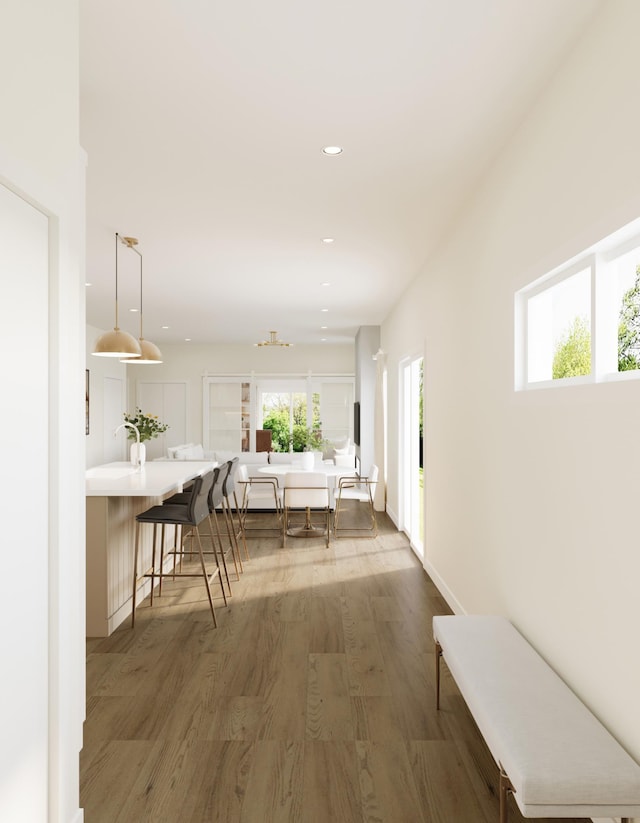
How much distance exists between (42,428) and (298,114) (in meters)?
1.81

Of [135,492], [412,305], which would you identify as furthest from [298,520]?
[135,492]

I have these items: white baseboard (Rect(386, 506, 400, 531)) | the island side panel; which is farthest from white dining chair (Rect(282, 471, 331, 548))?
the island side panel

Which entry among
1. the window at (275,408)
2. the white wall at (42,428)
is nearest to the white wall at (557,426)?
the white wall at (42,428)

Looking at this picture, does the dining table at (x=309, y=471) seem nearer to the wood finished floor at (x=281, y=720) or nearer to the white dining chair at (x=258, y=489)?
the white dining chair at (x=258, y=489)

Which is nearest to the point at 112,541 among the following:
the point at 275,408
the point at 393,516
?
the point at 393,516

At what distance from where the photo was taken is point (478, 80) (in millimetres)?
2504

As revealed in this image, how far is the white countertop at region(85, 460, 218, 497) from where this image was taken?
160 inches

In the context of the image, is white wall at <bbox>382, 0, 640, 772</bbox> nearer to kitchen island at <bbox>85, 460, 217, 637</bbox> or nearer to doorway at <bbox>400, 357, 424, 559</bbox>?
kitchen island at <bbox>85, 460, 217, 637</bbox>

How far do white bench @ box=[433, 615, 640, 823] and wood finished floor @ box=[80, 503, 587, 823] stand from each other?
0.41 meters

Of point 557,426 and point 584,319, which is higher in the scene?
point 584,319

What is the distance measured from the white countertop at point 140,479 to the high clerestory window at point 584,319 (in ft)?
8.10

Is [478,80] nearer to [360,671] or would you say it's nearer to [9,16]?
[9,16]

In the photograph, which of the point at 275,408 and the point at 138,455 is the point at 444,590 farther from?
the point at 275,408

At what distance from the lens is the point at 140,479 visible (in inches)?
186
